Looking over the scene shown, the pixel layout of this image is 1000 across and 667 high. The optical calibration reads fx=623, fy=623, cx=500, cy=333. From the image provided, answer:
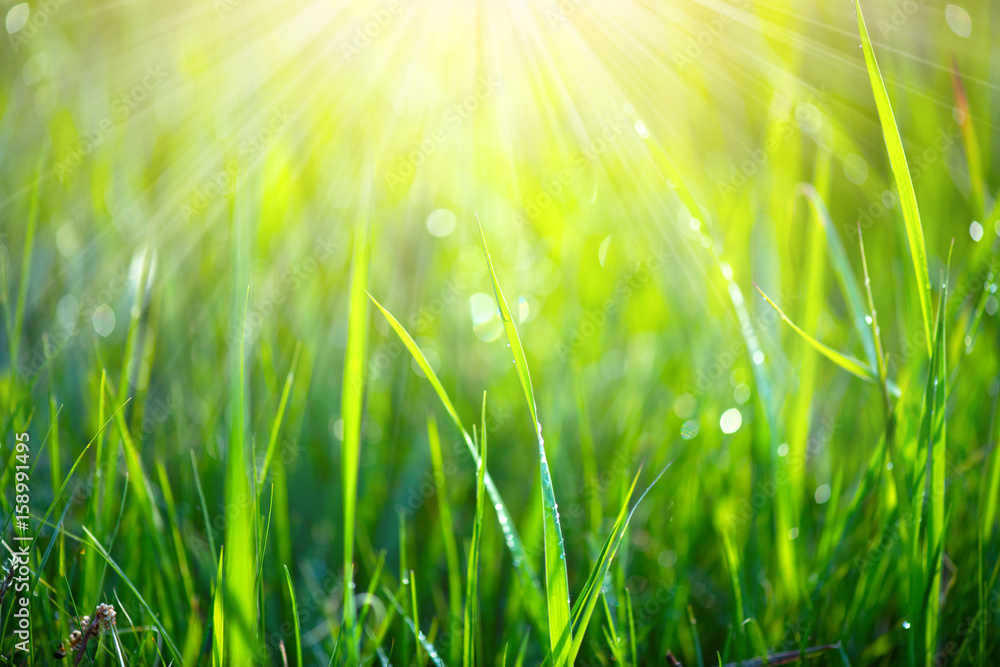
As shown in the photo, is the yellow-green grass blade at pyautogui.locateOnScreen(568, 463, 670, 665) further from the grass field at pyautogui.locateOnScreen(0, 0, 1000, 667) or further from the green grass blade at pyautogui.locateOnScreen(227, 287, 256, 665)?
the green grass blade at pyautogui.locateOnScreen(227, 287, 256, 665)

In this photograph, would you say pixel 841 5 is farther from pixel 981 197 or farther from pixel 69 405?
pixel 69 405

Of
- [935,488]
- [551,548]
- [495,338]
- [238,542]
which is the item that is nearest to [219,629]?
[238,542]

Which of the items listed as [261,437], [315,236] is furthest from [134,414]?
[315,236]

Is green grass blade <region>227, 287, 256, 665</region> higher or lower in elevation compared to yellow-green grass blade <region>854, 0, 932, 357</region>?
lower

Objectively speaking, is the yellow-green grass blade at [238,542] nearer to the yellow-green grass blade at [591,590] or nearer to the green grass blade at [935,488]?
the yellow-green grass blade at [591,590]

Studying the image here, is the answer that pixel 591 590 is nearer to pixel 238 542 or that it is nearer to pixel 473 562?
pixel 473 562

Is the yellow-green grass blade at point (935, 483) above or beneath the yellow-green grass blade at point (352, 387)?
beneath

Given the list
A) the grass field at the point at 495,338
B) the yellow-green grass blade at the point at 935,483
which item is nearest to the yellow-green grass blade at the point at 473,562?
the grass field at the point at 495,338

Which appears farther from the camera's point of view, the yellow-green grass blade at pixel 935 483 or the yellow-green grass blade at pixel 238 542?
the yellow-green grass blade at pixel 935 483

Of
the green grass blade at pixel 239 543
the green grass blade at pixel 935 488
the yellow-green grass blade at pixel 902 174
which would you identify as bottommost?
the green grass blade at pixel 935 488

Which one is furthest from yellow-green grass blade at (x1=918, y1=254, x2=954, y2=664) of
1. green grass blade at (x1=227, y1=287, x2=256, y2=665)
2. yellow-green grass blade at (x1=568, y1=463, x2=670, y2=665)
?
green grass blade at (x1=227, y1=287, x2=256, y2=665)
